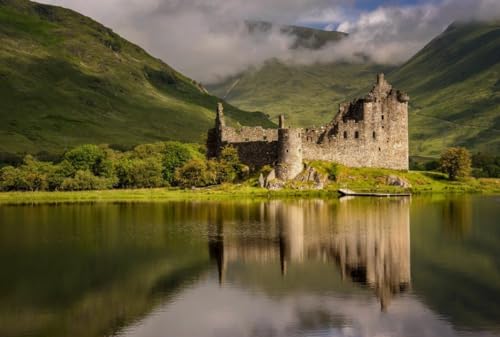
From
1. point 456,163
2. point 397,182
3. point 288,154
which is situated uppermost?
point 288,154

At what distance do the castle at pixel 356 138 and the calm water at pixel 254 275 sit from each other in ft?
82.0

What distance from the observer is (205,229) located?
4547 centimetres

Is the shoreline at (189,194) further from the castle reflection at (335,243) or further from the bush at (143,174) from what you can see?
the castle reflection at (335,243)

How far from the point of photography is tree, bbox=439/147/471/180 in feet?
267

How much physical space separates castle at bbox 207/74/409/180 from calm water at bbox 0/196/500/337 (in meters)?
25.0

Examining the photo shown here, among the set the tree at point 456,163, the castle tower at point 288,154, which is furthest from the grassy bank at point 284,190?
the castle tower at point 288,154

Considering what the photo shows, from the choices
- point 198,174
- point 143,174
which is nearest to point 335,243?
point 198,174

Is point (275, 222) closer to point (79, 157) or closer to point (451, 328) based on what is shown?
point (451, 328)

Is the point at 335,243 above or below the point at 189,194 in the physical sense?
below

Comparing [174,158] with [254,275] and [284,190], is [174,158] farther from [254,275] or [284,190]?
[254,275]

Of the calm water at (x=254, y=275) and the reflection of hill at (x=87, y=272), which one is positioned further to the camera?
the reflection of hill at (x=87, y=272)

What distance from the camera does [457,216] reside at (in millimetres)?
51531

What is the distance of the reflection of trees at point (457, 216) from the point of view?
44062 millimetres

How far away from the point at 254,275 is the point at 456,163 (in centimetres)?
5553
